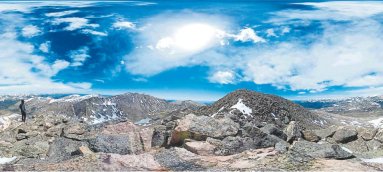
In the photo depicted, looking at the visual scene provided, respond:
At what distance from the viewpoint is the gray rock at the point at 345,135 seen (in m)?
44.9

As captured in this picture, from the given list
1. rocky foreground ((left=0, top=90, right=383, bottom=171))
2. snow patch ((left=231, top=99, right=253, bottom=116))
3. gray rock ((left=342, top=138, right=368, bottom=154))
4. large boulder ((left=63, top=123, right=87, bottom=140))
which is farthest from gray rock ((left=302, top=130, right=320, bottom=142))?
snow patch ((left=231, top=99, right=253, bottom=116))

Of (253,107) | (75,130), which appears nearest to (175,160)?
(75,130)

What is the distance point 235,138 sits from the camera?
31.3 meters

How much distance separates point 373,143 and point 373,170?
22.5m

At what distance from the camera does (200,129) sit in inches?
1256

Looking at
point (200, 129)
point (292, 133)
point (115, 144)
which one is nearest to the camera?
point (115, 144)

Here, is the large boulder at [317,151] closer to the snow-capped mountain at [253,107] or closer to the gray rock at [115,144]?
the gray rock at [115,144]

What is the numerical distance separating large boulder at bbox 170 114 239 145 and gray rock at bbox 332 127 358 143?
15381 millimetres

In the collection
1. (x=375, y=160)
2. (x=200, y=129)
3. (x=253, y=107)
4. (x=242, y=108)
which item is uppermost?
(x=200, y=129)

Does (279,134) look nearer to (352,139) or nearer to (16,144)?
(352,139)

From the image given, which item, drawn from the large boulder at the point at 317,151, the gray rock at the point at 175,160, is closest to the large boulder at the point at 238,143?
the gray rock at the point at 175,160

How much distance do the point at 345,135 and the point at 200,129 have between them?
1967cm

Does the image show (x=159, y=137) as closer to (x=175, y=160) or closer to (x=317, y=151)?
(x=175, y=160)

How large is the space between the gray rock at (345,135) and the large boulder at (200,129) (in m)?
15.4
